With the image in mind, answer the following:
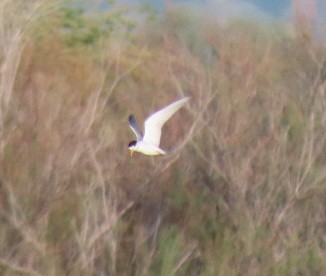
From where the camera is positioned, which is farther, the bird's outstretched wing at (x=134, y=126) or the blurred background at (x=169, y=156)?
the blurred background at (x=169, y=156)

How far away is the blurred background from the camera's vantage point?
47.9ft

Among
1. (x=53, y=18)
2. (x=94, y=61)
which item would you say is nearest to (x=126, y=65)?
(x=94, y=61)

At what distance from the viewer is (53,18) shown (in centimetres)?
2159

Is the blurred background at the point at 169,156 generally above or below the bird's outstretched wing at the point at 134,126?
below

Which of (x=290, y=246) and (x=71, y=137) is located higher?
(x=71, y=137)

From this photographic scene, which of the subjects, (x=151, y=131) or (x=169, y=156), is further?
(x=169, y=156)

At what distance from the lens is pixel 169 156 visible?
16.5 meters

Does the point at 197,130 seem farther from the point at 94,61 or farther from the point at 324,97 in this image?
the point at 94,61

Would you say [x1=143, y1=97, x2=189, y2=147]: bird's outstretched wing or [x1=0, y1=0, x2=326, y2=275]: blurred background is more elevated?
[x1=143, y1=97, x2=189, y2=147]: bird's outstretched wing

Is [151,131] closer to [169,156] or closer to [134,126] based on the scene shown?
[134,126]

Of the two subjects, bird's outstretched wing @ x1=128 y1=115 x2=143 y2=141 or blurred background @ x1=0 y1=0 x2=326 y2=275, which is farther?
blurred background @ x1=0 y1=0 x2=326 y2=275

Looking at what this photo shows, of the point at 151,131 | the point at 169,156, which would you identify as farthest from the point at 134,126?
the point at 169,156

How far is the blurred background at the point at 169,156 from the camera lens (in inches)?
575

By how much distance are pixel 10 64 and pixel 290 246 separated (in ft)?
10.8
